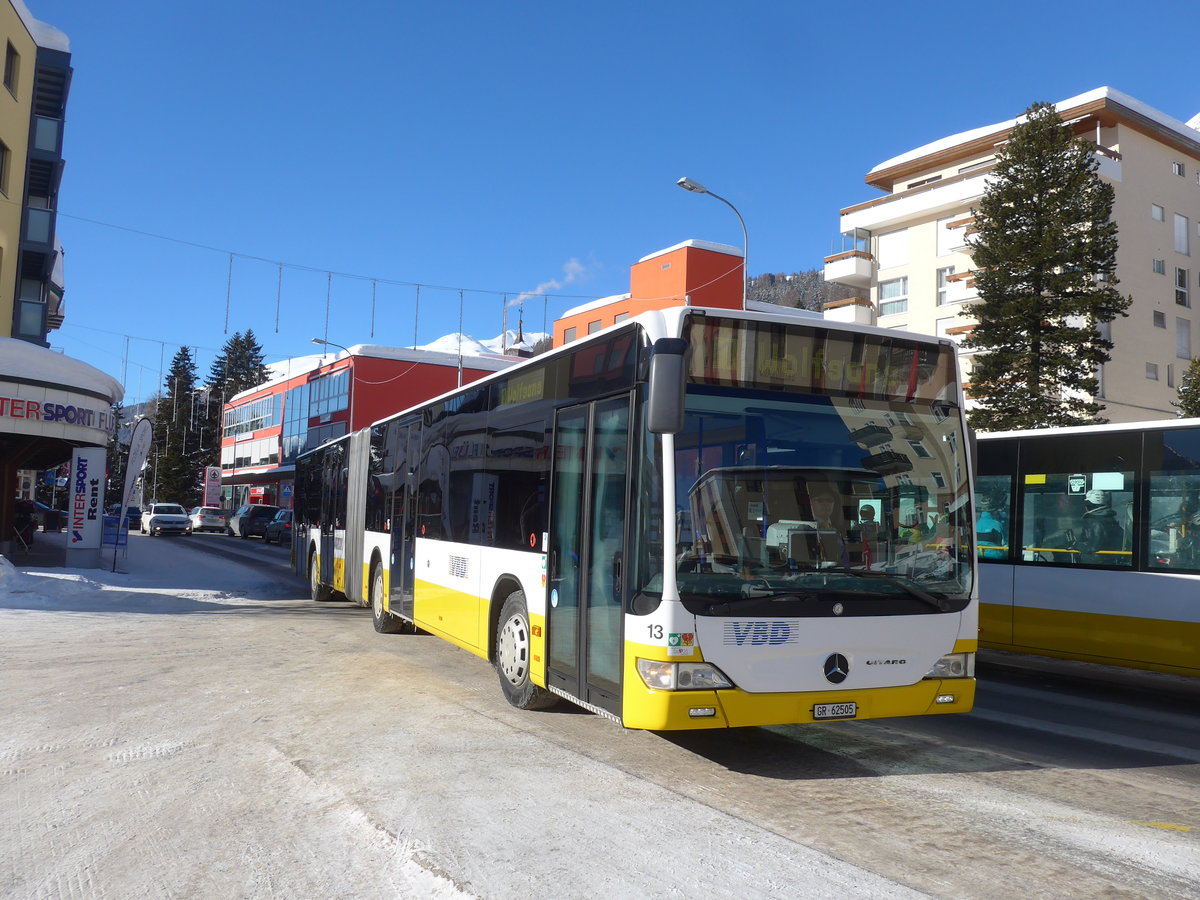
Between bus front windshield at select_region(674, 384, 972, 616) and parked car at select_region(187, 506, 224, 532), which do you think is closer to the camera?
bus front windshield at select_region(674, 384, 972, 616)

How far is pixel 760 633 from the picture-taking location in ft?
19.5

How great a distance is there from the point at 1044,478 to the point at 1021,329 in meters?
20.3

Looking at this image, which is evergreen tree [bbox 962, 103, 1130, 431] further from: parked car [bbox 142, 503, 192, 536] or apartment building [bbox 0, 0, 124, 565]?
parked car [bbox 142, 503, 192, 536]

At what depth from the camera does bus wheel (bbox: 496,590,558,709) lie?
7895 mm

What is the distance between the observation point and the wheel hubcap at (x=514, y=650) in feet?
26.2

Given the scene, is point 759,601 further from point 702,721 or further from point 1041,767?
point 1041,767

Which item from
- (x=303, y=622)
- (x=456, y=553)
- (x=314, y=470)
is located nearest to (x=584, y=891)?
(x=456, y=553)

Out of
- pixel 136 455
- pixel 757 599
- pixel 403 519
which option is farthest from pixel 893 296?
pixel 757 599

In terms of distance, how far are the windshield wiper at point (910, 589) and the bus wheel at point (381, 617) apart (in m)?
8.21

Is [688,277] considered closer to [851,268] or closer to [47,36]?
[851,268]

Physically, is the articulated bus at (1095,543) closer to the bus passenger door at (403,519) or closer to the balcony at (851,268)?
the bus passenger door at (403,519)

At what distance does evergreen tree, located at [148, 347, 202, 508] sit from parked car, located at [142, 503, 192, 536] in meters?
42.5

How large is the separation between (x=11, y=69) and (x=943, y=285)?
34.7m

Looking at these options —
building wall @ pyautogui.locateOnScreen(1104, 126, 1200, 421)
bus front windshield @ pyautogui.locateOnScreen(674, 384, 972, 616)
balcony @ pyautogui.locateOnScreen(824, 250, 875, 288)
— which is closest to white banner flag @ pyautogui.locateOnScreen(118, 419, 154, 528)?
bus front windshield @ pyautogui.locateOnScreen(674, 384, 972, 616)
